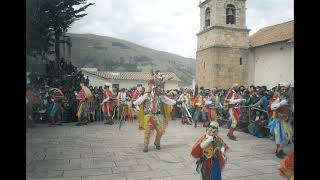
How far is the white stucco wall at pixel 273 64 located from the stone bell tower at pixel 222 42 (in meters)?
0.80

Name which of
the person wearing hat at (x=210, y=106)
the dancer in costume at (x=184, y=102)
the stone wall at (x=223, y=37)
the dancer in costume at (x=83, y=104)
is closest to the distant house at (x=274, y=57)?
the stone wall at (x=223, y=37)

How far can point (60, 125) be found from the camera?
928 cm

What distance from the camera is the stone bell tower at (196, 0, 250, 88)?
398 inches

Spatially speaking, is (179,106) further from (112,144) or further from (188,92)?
(112,144)

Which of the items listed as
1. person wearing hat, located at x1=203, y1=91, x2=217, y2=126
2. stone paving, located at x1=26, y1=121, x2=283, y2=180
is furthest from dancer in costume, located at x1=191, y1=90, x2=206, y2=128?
stone paving, located at x1=26, y1=121, x2=283, y2=180

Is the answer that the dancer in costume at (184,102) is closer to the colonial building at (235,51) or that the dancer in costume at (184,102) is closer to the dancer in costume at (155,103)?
the colonial building at (235,51)

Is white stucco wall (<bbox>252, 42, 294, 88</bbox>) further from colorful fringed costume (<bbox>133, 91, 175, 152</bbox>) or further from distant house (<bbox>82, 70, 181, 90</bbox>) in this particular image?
colorful fringed costume (<bbox>133, 91, 175, 152</bbox>)

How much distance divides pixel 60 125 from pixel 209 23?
22.3 feet

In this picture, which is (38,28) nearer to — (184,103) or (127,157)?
(127,157)

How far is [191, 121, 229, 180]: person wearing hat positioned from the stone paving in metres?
0.70

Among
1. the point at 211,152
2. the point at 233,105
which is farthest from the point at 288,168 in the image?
the point at 233,105

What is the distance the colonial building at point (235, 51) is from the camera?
411 inches
